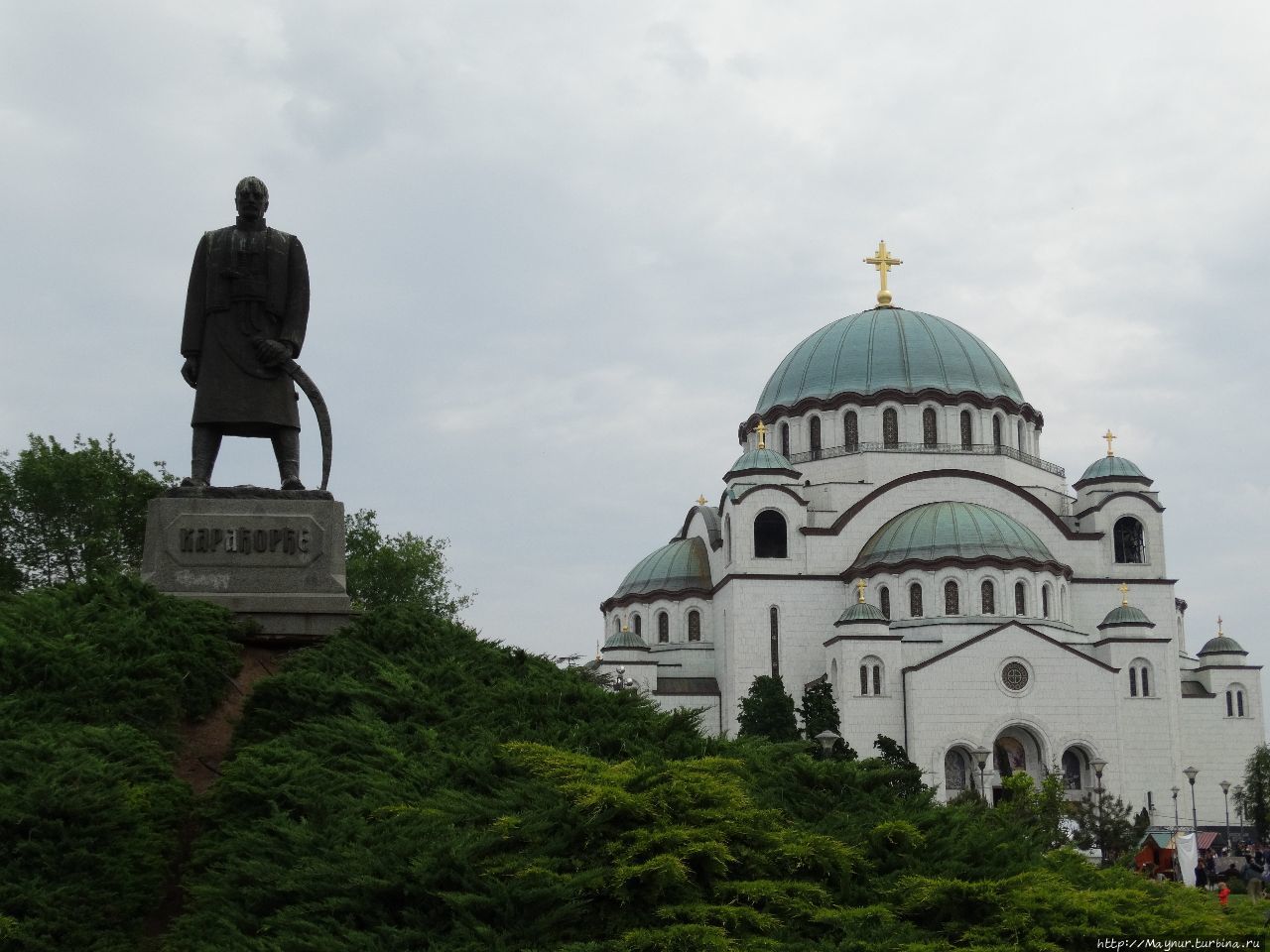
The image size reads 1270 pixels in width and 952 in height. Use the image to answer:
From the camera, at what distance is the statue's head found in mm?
13117

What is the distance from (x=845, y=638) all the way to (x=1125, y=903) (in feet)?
135

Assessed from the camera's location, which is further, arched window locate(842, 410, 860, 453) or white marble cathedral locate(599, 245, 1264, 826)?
arched window locate(842, 410, 860, 453)

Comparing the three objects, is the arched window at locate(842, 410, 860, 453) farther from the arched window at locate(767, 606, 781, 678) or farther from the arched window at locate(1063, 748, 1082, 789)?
the arched window at locate(1063, 748, 1082, 789)

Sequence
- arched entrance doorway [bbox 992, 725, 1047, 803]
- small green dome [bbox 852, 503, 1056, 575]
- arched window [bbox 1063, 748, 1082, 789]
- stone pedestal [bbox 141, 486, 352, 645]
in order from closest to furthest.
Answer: stone pedestal [bbox 141, 486, 352, 645]
arched entrance doorway [bbox 992, 725, 1047, 803]
arched window [bbox 1063, 748, 1082, 789]
small green dome [bbox 852, 503, 1056, 575]

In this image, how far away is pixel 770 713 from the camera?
47.5 metres

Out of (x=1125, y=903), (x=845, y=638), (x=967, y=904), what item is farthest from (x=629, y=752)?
(x=845, y=638)

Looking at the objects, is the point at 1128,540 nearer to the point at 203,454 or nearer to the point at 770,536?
the point at 770,536

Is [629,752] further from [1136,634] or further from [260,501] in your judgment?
[1136,634]

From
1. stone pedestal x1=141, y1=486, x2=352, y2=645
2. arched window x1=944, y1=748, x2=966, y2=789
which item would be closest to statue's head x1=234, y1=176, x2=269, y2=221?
stone pedestal x1=141, y1=486, x2=352, y2=645

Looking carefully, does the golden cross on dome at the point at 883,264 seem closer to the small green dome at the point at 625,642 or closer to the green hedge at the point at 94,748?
the small green dome at the point at 625,642

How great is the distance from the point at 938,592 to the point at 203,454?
40.0 meters

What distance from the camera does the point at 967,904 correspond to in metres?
8.33

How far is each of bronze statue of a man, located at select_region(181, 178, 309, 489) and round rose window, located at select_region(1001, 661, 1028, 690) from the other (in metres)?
38.8

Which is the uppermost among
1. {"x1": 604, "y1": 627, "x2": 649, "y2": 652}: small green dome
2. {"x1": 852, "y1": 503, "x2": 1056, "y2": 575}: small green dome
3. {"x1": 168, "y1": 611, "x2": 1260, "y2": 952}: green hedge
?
{"x1": 852, "y1": 503, "x2": 1056, "y2": 575}: small green dome
